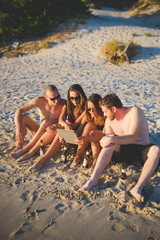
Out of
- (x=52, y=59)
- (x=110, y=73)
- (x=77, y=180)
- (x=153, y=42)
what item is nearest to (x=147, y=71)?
(x=110, y=73)

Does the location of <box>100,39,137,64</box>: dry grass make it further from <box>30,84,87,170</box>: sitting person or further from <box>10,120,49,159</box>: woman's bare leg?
<box>10,120,49,159</box>: woman's bare leg

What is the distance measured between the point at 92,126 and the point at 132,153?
852mm

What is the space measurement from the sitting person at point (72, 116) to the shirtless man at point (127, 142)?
753 millimetres

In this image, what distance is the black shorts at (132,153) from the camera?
2.77 metres

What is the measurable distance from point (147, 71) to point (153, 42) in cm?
476

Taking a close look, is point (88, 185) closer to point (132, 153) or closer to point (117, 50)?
point (132, 153)

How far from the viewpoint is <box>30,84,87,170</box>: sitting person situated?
135 inches

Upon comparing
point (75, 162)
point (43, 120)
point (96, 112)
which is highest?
point (96, 112)

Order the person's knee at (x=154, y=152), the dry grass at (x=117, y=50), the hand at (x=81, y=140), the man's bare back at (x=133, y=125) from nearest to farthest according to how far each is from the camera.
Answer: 1. the person's knee at (x=154, y=152)
2. the man's bare back at (x=133, y=125)
3. the hand at (x=81, y=140)
4. the dry grass at (x=117, y=50)

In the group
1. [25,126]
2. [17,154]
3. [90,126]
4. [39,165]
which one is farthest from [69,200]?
[25,126]

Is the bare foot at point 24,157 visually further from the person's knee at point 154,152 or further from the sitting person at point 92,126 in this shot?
the person's knee at point 154,152

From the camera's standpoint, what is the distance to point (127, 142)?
2758 mm

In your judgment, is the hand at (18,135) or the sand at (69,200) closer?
the sand at (69,200)

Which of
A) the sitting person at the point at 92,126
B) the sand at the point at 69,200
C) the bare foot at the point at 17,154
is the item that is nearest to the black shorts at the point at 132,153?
the sand at the point at 69,200
